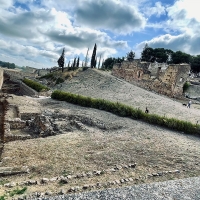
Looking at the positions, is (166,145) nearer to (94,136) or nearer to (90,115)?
(94,136)

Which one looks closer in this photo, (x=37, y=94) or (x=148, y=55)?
(x=37, y=94)

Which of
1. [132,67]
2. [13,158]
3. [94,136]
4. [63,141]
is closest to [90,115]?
[94,136]

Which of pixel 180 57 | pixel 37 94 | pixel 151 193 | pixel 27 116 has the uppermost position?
pixel 180 57

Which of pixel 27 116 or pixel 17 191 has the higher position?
pixel 27 116

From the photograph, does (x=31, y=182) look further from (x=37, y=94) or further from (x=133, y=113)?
(x=37, y=94)

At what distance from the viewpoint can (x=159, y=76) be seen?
4034 cm

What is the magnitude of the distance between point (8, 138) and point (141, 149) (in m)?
8.48

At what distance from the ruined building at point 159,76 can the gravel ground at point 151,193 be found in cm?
3027

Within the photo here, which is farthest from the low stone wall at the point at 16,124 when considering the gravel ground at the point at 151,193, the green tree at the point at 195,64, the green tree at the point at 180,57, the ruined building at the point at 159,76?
the green tree at the point at 195,64

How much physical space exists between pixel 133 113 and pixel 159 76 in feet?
71.9

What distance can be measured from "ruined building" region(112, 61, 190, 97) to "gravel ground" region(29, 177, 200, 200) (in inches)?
1192

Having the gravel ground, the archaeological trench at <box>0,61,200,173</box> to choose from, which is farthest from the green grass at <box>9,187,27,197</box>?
the archaeological trench at <box>0,61,200,173</box>

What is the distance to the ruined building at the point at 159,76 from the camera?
37062 millimetres

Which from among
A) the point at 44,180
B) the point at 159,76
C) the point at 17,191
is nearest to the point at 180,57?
the point at 159,76
